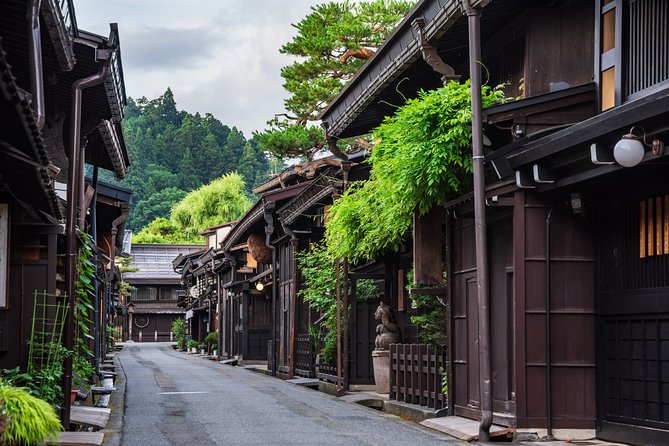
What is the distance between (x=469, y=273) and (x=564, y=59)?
3.95m

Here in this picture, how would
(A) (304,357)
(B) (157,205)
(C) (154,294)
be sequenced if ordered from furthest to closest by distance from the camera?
(B) (157,205), (C) (154,294), (A) (304,357)

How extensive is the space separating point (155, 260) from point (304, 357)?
66.7 meters

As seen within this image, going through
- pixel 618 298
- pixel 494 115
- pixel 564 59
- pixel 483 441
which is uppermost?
pixel 564 59

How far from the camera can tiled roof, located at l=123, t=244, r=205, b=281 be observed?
94.4 m

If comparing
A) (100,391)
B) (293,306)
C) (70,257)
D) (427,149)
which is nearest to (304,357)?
(293,306)

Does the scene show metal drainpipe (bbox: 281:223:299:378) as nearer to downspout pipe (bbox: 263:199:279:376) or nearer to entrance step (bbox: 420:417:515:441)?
downspout pipe (bbox: 263:199:279:376)

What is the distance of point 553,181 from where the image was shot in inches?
544

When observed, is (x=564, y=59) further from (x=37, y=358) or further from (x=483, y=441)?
(x=37, y=358)

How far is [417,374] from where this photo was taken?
64.0 ft

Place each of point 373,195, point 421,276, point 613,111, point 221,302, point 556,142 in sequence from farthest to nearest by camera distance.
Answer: point 221,302 < point 373,195 < point 421,276 < point 556,142 < point 613,111

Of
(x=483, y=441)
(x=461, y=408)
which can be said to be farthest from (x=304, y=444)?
(x=461, y=408)

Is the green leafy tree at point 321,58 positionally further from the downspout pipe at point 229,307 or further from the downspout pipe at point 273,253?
the downspout pipe at point 229,307

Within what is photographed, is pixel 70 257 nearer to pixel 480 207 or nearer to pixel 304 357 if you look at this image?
pixel 480 207

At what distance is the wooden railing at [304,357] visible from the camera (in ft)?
100
